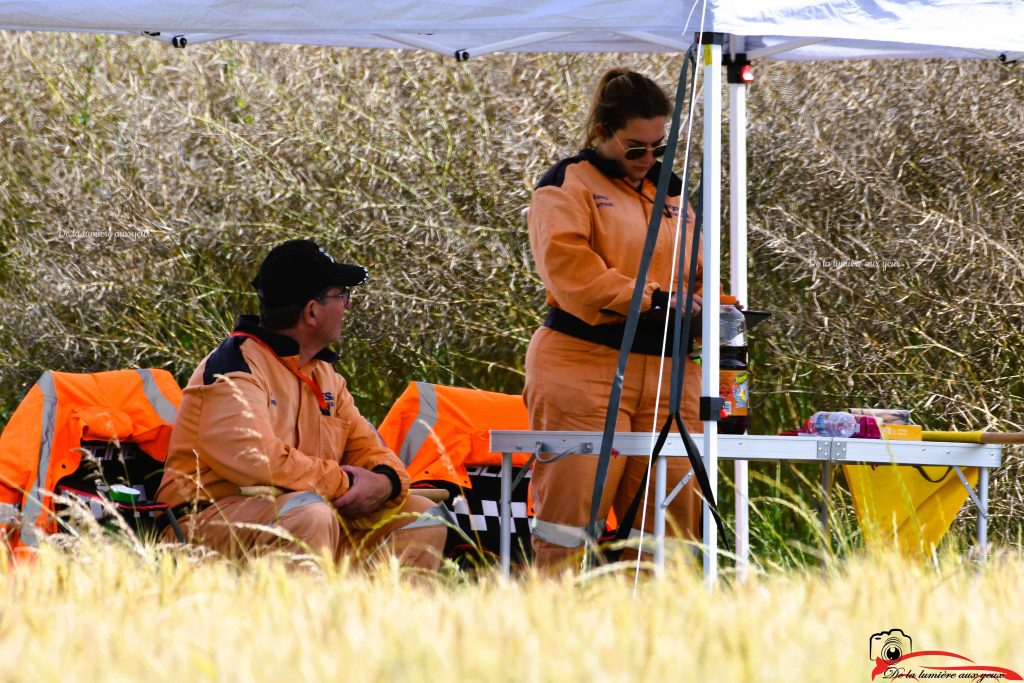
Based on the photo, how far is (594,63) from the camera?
5719mm

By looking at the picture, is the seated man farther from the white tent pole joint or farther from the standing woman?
the white tent pole joint

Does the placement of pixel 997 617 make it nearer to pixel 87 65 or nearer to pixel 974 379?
pixel 974 379

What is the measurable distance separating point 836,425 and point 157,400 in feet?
5.88

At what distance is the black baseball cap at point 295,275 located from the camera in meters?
3.53

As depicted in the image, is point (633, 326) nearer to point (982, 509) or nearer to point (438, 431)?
point (982, 509)

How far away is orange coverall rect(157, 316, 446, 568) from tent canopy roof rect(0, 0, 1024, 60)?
0.79 metres

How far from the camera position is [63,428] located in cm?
352

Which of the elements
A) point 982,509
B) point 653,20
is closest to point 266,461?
point 653,20

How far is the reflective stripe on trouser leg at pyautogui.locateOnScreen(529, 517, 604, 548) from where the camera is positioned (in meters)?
3.42

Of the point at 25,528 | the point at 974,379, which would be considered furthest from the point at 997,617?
the point at 974,379

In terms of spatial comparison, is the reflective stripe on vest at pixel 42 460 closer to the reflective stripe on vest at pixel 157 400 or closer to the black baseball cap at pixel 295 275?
the reflective stripe on vest at pixel 157 400

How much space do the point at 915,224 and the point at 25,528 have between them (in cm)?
330

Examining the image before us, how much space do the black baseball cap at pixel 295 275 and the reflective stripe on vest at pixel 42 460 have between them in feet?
1.93

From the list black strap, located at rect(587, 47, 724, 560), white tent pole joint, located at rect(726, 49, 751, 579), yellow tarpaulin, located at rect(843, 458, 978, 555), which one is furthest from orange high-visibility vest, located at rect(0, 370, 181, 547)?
yellow tarpaulin, located at rect(843, 458, 978, 555)
